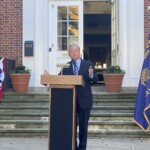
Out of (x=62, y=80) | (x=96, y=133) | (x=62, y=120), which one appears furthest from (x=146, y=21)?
(x=62, y=120)

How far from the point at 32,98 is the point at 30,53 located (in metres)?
1.44

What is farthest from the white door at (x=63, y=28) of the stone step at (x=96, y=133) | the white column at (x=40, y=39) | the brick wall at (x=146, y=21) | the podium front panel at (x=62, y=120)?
the podium front panel at (x=62, y=120)

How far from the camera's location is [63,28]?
37.6 feet

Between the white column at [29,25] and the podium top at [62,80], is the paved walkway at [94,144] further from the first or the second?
the white column at [29,25]

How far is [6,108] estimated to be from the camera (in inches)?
376

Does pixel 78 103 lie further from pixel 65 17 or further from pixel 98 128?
pixel 65 17

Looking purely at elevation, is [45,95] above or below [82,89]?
below

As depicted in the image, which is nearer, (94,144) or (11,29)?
(94,144)

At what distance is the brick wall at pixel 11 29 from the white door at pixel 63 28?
2.83ft

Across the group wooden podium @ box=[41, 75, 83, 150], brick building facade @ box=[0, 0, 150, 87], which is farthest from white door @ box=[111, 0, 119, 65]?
wooden podium @ box=[41, 75, 83, 150]

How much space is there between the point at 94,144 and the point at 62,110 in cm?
221

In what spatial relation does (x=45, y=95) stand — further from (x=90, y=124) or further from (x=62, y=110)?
(x=62, y=110)

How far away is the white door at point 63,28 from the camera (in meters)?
11.4

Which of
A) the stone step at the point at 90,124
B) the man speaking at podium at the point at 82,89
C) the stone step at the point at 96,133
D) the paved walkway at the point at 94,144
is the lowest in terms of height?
the paved walkway at the point at 94,144
